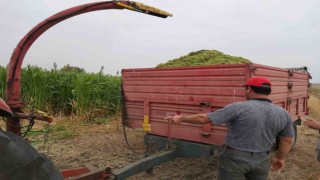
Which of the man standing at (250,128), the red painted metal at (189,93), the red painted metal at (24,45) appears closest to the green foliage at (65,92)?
the red painted metal at (189,93)

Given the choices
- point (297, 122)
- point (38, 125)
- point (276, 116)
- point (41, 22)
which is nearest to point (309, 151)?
point (297, 122)

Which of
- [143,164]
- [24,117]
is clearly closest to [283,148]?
[143,164]

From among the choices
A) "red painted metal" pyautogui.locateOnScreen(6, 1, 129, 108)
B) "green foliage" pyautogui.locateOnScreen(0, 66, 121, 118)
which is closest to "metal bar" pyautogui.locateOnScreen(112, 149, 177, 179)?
"red painted metal" pyautogui.locateOnScreen(6, 1, 129, 108)

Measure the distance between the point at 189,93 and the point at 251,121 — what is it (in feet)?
4.84

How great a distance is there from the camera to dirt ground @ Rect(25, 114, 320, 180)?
5277 millimetres

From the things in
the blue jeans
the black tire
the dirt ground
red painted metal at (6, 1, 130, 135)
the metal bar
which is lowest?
the dirt ground

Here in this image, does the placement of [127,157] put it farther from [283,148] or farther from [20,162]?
[20,162]

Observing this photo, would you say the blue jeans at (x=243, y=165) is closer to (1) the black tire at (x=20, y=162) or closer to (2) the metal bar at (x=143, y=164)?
(2) the metal bar at (x=143, y=164)

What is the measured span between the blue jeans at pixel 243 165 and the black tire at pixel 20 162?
1.71 metres

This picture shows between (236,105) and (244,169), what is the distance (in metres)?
0.66

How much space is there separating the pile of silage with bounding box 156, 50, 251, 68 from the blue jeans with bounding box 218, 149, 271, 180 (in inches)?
122

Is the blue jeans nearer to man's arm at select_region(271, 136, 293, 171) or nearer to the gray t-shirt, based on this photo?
the gray t-shirt

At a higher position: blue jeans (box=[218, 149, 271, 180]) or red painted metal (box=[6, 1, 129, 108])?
red painted metal (box=[6, 1, 129, 108])

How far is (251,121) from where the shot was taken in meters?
2.99
